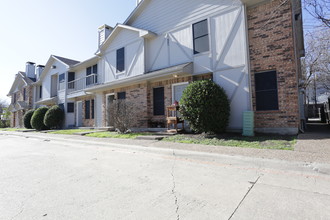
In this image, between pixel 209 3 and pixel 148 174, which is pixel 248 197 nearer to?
pixel 148 174

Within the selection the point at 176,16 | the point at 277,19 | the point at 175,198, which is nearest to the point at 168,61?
the point at 176,16

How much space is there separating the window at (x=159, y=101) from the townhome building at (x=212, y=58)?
0.20ft

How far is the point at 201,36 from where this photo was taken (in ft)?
32.8

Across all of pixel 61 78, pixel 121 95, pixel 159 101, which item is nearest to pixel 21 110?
pixel 61 78

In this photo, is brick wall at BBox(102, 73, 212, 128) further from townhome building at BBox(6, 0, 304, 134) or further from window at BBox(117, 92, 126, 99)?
window at BBox(117, 92, 126, 99)

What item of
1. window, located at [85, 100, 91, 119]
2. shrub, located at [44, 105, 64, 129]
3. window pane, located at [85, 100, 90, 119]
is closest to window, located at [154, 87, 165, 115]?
window, located at [85, 100, 91, 119]

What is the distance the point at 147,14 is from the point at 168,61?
13.3ft

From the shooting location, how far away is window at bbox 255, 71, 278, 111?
795 cm

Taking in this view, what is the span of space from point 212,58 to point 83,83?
43.2 ft

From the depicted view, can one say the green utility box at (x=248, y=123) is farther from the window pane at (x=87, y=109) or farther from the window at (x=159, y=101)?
the window pane at (x=87, y=109)

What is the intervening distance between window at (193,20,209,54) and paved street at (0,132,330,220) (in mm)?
6699

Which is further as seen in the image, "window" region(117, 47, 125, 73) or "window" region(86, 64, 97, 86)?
"window" region(86, 64, 97, 86)

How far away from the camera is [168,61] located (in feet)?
36.6

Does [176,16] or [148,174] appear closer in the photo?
[148,174]
